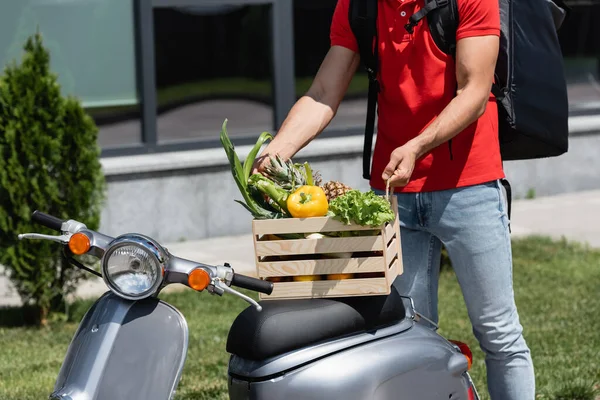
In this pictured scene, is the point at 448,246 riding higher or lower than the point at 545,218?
higher

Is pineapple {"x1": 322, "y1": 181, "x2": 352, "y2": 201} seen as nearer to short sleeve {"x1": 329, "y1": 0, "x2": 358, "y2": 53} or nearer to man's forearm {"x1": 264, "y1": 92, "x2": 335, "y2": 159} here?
man's forearm {"x1": 264, "y1": 92, "x2": 335, "y2": 159}

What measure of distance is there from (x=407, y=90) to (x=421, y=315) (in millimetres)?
704

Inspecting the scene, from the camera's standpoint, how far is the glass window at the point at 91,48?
870 cm

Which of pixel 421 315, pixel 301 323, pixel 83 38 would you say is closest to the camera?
pixel 301 323

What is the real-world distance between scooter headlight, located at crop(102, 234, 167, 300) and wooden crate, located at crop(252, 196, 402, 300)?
0.42 m

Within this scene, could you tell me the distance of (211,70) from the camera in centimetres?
956

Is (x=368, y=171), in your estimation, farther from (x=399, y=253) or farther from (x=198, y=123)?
(x=198, y=123)

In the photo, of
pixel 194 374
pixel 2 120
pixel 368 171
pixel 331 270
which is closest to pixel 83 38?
pixel 2 120

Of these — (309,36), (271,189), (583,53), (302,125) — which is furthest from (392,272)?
(583,53)

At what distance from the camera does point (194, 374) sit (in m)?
5.57

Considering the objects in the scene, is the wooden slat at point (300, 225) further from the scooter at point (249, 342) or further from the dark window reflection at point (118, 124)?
the dark window reflection at point (118, 124)

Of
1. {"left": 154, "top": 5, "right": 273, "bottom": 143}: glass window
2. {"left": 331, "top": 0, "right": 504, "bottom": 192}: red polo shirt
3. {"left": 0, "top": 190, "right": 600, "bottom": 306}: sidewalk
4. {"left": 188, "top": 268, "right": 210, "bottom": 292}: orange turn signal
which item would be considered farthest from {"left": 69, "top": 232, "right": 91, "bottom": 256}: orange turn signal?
A: {"left": 154, "top": 5, "right": 273, "bottom": 143}: glass window

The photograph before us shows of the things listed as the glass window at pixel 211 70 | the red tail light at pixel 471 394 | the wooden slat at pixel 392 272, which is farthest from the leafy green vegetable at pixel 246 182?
the glass window at pixel 211 70

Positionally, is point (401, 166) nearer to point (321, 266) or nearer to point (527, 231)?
point (321, 266)
